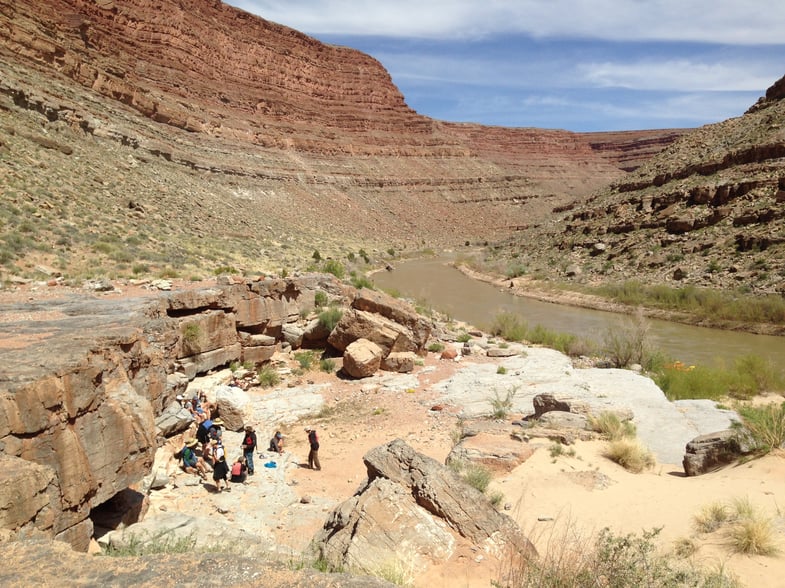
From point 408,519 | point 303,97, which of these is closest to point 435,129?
point 303,97

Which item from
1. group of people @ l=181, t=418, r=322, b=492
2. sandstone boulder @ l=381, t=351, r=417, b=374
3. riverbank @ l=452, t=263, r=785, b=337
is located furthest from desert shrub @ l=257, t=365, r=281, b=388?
riverbank @ l=452, t=263, r=785, b=337

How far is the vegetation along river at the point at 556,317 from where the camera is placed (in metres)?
19.4

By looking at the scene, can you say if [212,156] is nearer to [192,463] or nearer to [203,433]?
[203,433]

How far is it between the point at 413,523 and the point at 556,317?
2347cm

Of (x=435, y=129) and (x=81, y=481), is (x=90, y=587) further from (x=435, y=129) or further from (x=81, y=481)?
(x=435, y=129)

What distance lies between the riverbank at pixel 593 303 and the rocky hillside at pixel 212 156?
15147 mm

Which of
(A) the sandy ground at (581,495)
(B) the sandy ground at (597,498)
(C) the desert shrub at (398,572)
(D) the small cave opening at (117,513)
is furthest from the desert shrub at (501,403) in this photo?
(D) the small cave opening at (117,513)

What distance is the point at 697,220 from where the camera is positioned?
31.7 m

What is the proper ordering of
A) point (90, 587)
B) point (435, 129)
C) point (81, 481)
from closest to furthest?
1. point (90, 587)
2. point (81, 481)
3. point (435, 129)

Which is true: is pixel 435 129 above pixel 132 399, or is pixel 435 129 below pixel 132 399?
above

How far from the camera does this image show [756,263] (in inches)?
993

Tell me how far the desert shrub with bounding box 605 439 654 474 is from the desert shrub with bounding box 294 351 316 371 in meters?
8.78

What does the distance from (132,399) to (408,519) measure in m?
3.66

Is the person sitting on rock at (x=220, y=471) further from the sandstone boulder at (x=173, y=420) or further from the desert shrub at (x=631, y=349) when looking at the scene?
the desert shrub at (x=631, y=349)
